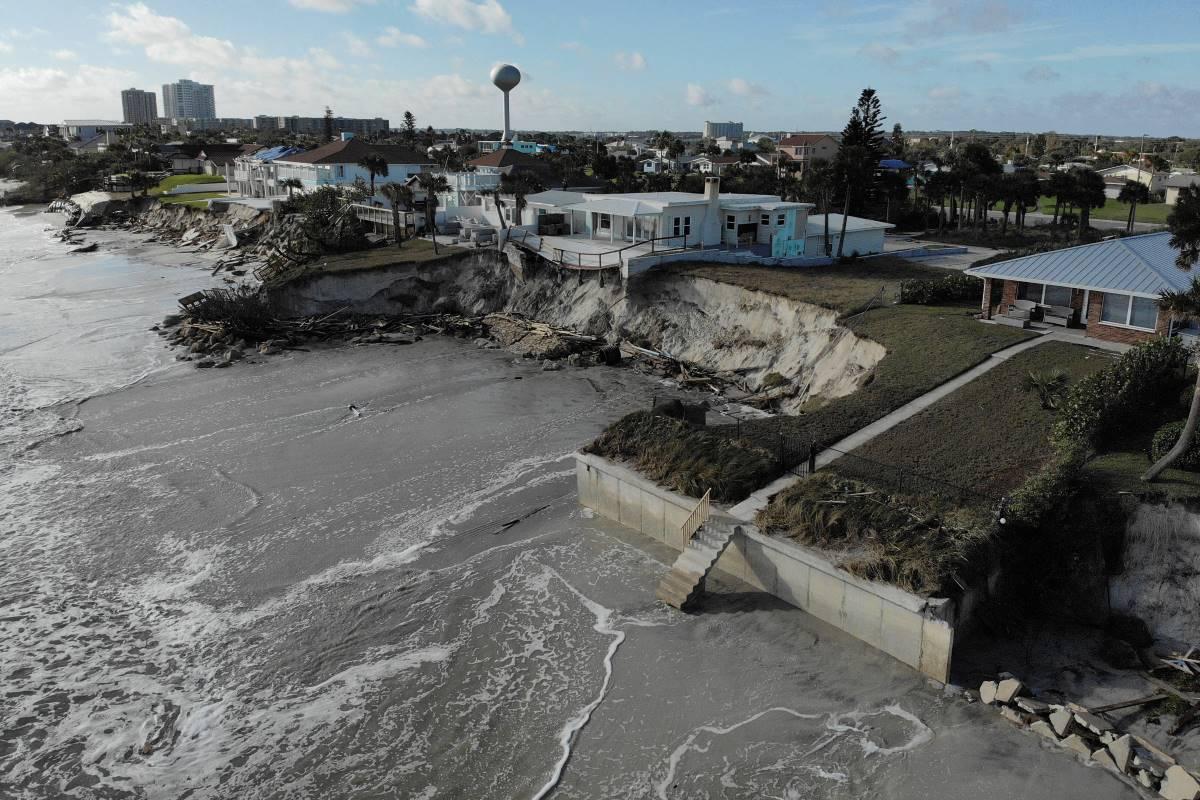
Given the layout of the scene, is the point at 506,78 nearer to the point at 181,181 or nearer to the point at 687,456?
the point at 181,181

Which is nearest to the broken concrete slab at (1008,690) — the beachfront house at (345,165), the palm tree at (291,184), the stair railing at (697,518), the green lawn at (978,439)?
the green lawn at (978,439)

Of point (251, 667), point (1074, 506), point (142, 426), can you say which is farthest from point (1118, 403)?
point (142, 426)

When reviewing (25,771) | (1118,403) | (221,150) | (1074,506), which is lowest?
(25,771)

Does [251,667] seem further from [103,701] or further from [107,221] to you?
[107,221]

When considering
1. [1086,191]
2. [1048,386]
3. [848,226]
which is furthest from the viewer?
[1086,191]

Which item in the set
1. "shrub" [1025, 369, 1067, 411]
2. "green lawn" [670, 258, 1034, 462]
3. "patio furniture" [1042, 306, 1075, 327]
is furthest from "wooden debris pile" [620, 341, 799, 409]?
"patio furniture" [1042, 306, 1075, 327]

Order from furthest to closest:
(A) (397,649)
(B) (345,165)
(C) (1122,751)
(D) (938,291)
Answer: (B) (345,165) < (D) (938,291) < (A) (397,649) < (C) (1122,751)

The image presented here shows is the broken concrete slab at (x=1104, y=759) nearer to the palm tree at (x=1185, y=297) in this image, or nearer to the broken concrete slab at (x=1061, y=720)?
the broken concrete slab at (x=1061, y=720)

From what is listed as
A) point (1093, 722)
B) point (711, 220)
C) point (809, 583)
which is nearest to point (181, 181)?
point (711, 220)
